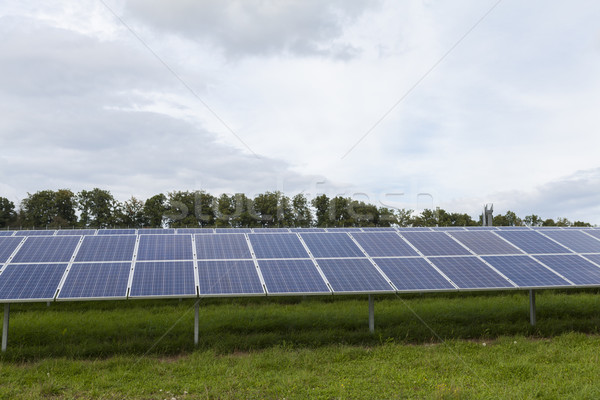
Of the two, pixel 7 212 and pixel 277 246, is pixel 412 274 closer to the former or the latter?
pixel 277 246

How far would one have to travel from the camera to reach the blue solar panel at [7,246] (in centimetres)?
1418

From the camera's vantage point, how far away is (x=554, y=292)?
23578 mm

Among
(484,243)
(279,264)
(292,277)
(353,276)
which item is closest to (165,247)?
(279,264)

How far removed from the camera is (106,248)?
15.3 metres

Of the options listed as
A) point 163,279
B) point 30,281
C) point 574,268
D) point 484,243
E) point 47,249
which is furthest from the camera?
point 484,243

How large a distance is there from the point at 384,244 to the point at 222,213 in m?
54.0

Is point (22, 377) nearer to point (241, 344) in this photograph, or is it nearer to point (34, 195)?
point (241, 344)

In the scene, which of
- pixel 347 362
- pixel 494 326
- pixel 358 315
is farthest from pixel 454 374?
pixel 358 315

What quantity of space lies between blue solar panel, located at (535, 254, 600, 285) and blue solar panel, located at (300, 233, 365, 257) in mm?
6603

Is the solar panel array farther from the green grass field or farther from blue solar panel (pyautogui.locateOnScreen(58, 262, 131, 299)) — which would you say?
the green grass field

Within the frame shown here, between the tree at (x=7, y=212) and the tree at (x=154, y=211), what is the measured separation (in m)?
32.8

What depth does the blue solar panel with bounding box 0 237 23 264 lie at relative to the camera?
1418cm

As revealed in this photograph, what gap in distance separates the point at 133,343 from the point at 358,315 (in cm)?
787

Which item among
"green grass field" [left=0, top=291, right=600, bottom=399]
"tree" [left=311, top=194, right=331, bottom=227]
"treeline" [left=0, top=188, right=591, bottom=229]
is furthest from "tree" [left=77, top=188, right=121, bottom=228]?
"green grass field" [left=0, top=291, right=600, bottom=399]
